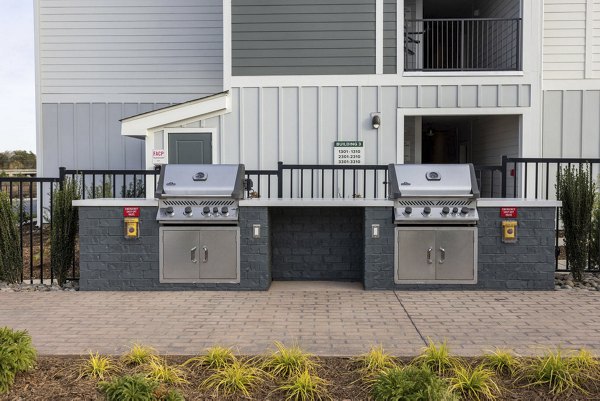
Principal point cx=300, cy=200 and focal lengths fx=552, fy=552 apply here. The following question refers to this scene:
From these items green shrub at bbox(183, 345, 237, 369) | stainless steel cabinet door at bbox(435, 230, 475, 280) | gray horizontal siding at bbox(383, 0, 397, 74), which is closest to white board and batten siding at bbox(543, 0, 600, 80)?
gray horizontal siding at bbox(383, 0, 397, 74)

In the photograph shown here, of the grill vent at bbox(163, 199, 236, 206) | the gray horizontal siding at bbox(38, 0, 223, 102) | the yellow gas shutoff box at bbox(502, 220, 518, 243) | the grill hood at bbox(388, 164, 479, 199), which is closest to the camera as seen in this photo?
the grill hood at bbox(388, 164, 479, 199)

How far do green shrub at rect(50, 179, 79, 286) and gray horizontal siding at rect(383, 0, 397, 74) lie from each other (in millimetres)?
6645

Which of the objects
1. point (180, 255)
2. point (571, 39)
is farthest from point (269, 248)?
point (571, 39)

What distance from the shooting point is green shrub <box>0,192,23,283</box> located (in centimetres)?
735

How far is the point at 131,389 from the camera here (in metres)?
3.52

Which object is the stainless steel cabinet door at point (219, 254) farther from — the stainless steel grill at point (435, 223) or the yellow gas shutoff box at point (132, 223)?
the stainless steel grill at point (435, 223)

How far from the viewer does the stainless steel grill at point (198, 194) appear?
6.78 metres

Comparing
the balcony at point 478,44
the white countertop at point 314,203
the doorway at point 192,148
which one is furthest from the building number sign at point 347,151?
the white countertop at point 314,203

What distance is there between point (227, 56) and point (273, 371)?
8531 mm

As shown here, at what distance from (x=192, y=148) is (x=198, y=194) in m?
4.86

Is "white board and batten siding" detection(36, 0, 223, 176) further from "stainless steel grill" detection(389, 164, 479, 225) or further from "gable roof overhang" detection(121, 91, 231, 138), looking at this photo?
"stainless steel grill" detection(389, 164, 479, 225)

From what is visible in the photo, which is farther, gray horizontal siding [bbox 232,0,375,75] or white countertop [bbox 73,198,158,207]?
gray horizontal siding [bbox 232,0,375,75]

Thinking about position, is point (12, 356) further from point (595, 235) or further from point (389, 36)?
point (389, 36)

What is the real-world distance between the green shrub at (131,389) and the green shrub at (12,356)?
28.3 inches
